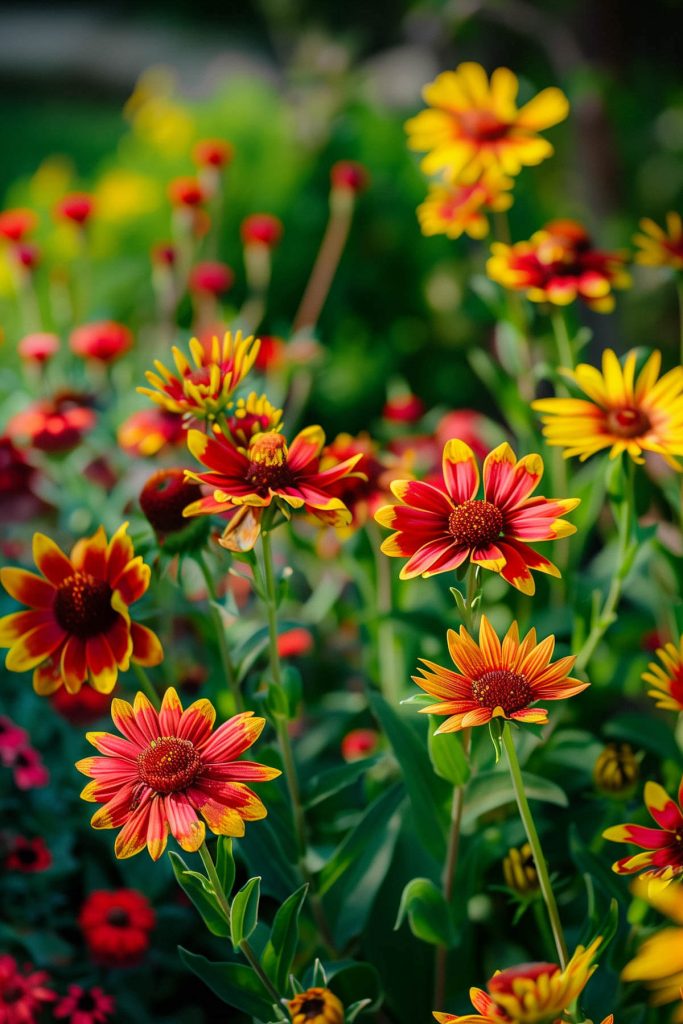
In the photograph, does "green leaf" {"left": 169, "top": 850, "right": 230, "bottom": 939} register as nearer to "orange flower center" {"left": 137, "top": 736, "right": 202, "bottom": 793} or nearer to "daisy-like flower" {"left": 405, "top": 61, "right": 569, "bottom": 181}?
"orange flower center" {"left": 137, "top": 736, "right": 202, "bottom": 793}

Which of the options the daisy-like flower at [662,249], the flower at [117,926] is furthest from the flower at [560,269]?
the flower at [117,926]

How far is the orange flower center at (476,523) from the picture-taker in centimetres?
66

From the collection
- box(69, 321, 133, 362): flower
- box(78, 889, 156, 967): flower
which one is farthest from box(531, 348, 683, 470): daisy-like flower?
box(69, 321, 133, 362): flower

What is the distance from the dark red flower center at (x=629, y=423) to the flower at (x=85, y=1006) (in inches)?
24.3

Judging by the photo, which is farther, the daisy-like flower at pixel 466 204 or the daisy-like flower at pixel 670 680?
the daisy-like flower at pixel 466 204

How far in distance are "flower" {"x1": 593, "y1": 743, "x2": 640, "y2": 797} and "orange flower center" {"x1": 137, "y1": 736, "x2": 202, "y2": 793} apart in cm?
36

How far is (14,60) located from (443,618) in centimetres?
798

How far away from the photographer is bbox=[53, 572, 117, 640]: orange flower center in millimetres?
743

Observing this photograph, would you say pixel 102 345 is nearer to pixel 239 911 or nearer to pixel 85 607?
pixel 85 607

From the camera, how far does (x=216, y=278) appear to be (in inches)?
58.0

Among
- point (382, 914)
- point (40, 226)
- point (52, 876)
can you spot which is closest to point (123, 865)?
point (52, 876)

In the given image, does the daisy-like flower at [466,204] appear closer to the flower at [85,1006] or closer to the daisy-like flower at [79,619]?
the daisy-like flower at [79,619]

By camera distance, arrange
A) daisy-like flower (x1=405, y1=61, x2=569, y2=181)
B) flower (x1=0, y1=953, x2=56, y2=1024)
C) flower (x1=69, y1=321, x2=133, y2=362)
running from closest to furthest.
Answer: flower (x1=0, y1=953, x2=56, y2=1024) → daisy-like flower (x1=405, y1=61, x2=569, y2=181) → flower (x1=69, y1=321, x2=133, y2=362)

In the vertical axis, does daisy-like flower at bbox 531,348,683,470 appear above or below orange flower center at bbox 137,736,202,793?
above
